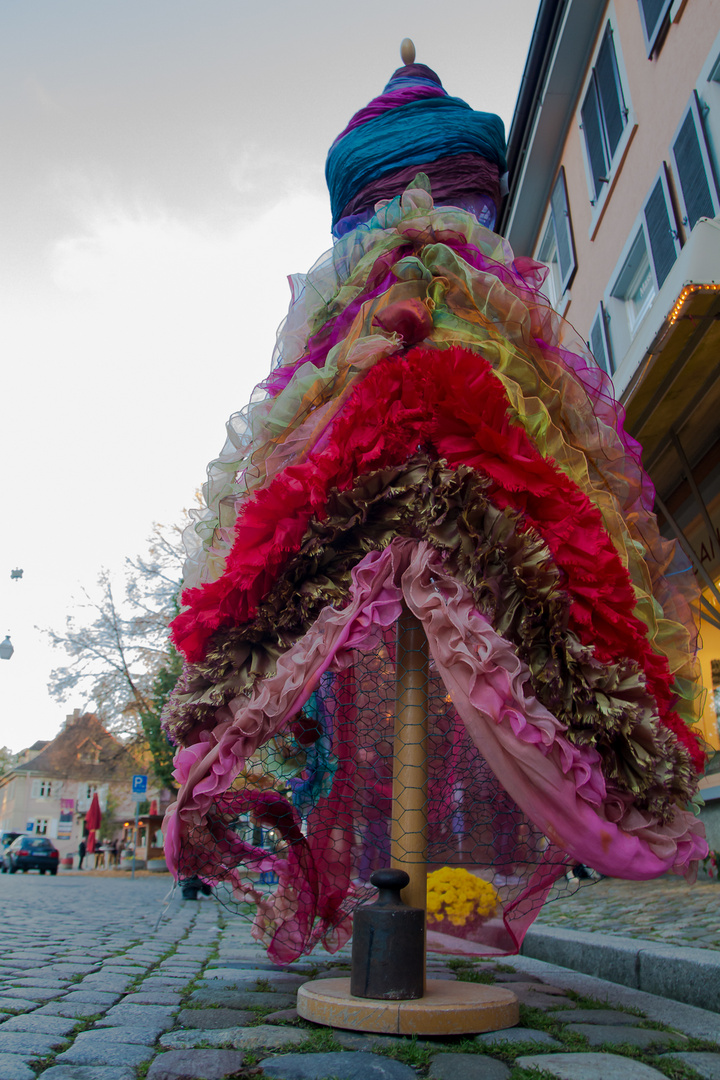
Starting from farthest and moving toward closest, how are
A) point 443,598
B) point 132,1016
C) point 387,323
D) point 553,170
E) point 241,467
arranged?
point 553,170 → point 241,467 → point 387,323 → point 132,1016 → point 443,598

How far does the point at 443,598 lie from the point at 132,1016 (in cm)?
159

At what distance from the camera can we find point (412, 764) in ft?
8.00

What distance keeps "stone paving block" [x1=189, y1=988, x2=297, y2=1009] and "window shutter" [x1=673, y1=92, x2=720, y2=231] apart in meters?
6.30

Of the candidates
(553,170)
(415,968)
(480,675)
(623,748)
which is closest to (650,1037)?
(415,968)

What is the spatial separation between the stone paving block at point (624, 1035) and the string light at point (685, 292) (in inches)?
145

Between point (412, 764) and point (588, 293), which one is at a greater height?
point (588, 293)

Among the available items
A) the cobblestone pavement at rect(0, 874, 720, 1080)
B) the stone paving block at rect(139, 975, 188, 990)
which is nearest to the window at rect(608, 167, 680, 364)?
the cobblestone pavement at rect(0, 874, 720, 1080)

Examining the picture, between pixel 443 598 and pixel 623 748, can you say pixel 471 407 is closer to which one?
pixel 443 598

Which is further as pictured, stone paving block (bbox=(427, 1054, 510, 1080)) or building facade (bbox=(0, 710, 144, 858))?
building facade (bbox=(0, 710, 144, 858))

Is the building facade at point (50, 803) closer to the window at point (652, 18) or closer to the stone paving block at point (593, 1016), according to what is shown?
the window at point (652, 18)

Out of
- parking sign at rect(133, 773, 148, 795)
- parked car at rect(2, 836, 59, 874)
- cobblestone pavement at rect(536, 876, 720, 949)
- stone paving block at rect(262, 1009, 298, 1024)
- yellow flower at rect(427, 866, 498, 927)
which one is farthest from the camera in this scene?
parked car at rect(2, 836, 59, 874)

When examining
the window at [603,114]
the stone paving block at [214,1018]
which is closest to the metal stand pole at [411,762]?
the stone paving block at [214,1018]

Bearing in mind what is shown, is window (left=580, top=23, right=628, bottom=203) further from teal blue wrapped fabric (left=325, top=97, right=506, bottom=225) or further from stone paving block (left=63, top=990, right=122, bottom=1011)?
stone paving block (left=63, top=990, right=122, bottom=1011)

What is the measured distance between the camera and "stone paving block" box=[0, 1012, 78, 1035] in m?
2.09
